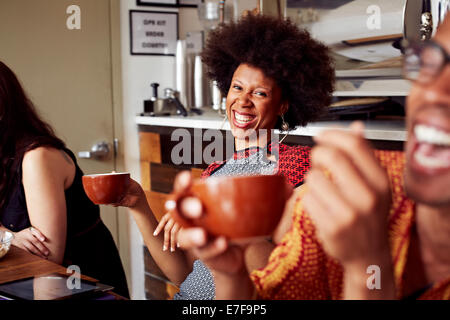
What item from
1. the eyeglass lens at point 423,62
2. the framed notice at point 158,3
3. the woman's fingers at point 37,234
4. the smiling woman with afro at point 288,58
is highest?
the framed notice at point 158,3

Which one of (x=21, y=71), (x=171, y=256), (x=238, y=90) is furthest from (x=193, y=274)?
(x=21, y=71)

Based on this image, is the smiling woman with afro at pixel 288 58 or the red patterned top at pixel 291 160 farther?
the smiling woman with afro at pixel 288 58

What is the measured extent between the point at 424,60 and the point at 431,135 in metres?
0.06

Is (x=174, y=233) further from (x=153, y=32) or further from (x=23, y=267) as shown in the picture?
(x=153, y=32)

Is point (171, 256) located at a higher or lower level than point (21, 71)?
lower

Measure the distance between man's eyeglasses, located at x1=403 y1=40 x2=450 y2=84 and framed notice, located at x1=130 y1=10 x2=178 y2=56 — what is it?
8.16 ft

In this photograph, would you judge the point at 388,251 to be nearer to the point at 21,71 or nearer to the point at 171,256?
the point at 171,256

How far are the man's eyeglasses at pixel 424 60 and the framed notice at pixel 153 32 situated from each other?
8.16 feet

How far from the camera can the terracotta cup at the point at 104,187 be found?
0.81 metres

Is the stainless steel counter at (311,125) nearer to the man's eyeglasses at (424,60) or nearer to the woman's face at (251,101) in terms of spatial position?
the woman's face at (251,101)

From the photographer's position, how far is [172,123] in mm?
2469

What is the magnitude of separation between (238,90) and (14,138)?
2.34 ft

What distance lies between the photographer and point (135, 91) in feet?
9.13
